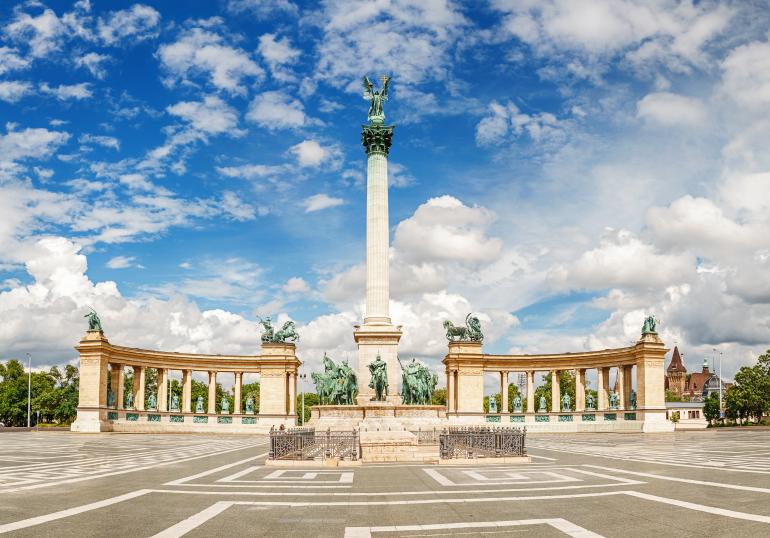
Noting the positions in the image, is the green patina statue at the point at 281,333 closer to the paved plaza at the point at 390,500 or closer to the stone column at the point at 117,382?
the stone column at the point at 117,382

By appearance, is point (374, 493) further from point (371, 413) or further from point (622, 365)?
point (622, 365)

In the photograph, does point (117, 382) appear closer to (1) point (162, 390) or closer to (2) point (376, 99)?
(1) point (162, 390)

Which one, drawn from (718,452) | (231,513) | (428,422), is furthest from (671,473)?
(428,422)

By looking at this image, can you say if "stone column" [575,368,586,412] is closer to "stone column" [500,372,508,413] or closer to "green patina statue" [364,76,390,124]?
"stone column" [500,372,508,413]

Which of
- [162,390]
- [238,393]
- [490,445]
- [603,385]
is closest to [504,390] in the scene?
[603,385]

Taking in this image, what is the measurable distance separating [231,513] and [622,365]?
79446 mm

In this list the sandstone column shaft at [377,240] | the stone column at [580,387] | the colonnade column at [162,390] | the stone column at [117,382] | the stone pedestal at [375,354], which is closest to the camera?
the stone pedestal at [375,354]

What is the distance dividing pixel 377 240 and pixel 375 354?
439 inches

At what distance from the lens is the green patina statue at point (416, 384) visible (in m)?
60.6

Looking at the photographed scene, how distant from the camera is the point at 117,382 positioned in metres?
86.8

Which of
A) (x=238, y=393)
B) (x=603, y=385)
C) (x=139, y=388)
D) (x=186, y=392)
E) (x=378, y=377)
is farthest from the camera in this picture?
(x=238, y=393)

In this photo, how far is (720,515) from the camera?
16.0m

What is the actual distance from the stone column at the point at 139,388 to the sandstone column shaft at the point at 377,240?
39.9m

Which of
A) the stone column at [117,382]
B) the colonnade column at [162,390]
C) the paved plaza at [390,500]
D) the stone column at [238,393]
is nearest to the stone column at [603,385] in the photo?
the stone column at [238,393]
